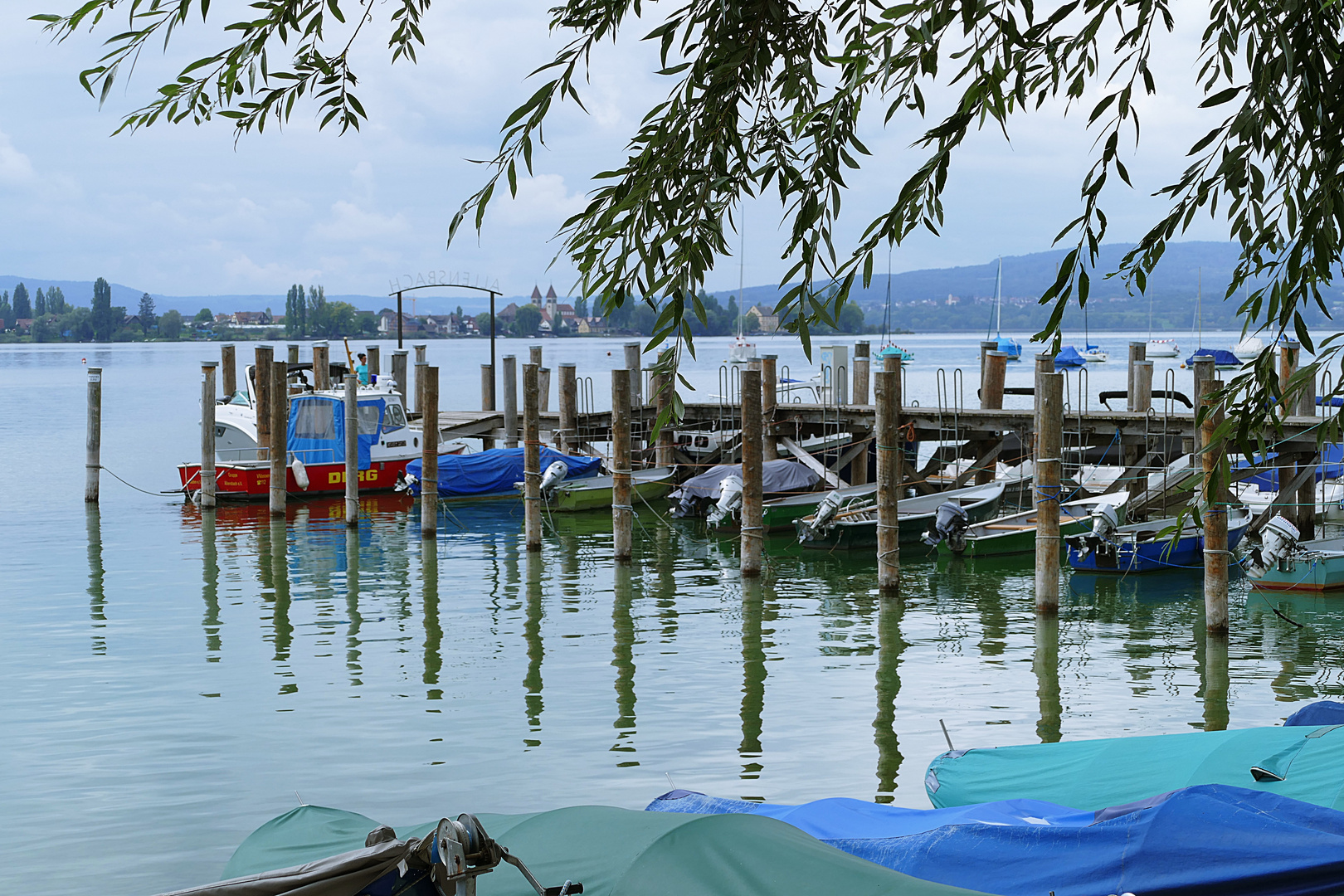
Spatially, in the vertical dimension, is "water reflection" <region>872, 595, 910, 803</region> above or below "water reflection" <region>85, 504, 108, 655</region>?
below

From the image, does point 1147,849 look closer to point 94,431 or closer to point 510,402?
point 94,431

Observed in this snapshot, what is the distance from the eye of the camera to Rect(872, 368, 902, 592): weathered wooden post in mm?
17391

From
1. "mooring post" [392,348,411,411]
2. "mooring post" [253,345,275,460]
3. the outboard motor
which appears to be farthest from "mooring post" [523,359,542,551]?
"mooring post" [392,348,411,411]

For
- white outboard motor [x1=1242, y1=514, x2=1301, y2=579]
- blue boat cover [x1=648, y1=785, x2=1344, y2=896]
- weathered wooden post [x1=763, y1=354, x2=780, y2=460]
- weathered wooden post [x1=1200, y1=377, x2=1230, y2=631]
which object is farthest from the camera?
weathered wooden post [x1=763, y1=354, x2=780, y2=460]

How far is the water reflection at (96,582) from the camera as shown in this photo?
16.8 metres

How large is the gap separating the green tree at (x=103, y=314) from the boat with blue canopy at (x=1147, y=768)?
588 feet

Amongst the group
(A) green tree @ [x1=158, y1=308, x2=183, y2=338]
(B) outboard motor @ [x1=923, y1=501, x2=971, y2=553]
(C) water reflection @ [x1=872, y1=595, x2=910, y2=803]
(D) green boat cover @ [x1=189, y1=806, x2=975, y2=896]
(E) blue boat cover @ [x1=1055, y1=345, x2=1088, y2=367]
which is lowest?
(C) water reflection @ [x1=872, y1=595, x2=910, y2=803]

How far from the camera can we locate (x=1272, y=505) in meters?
18.3

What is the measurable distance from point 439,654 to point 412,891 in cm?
1046

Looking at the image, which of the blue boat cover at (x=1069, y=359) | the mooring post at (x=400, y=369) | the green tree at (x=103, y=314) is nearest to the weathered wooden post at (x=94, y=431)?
the mooring post at (x=400, y=369)

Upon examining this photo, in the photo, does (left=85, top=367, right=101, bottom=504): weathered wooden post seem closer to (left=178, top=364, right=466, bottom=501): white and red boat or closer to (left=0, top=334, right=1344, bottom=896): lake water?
(left=178, top=364, right=466, bottom=501): white and red boat

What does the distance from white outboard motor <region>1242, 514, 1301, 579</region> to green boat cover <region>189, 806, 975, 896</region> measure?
1424cm

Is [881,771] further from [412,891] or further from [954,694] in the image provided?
[412,891]

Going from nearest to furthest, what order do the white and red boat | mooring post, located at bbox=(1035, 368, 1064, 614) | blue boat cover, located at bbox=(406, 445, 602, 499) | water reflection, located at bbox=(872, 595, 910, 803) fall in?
1. water reflection, located at bbox=(872, 595, 910, 803)
2. mooring post, located at bbox=(1035, 368, 1064, 614)
3. the white and red boat
4. blue boat cover, located at bbox=(406, 445, 602, 499)
